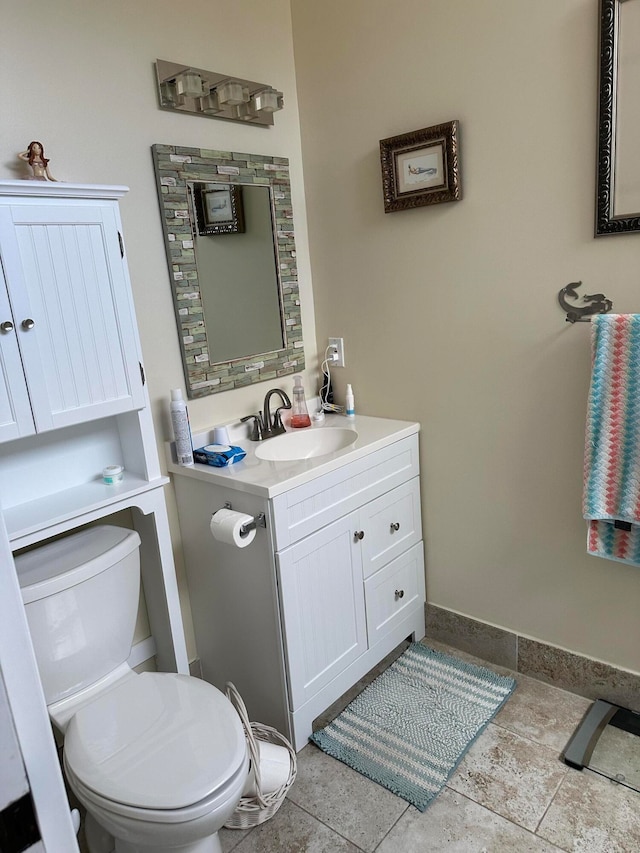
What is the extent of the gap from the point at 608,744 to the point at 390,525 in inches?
37.0

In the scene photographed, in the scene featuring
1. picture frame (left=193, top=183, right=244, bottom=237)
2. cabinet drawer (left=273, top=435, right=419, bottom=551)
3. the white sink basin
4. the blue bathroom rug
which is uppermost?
picture frame (left=193, top=183, right=244, bottom=237)

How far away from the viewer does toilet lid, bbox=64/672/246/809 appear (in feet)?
4.34

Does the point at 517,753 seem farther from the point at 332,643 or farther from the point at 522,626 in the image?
the point at 332,643

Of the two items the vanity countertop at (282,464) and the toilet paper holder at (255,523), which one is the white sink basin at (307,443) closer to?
the vanity countertop at (282,464)

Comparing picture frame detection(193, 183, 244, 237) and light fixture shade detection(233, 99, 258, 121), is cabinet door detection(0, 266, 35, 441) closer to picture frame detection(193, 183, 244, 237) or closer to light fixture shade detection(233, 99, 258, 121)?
picture frame detection(193, 183, 244, 237)

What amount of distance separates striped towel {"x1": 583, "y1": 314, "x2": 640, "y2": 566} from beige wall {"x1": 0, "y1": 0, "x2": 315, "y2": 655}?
1.18m

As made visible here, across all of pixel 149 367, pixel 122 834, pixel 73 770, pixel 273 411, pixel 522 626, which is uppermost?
pixel 149 367

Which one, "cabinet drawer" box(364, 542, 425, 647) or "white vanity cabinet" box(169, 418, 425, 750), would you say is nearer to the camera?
"white vanity cabinet" box(169, 418, 425, 750)

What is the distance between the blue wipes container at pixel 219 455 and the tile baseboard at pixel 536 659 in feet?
3.44

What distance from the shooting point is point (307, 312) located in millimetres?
2494

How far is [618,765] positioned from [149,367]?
1.86 m

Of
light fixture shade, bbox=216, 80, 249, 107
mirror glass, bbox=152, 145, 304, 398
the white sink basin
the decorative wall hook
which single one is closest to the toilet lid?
the white sink basin

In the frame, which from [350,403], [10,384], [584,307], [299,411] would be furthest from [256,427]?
[584,307]

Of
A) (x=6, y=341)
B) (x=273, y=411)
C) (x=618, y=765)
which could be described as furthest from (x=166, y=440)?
(x=618, y=765)
